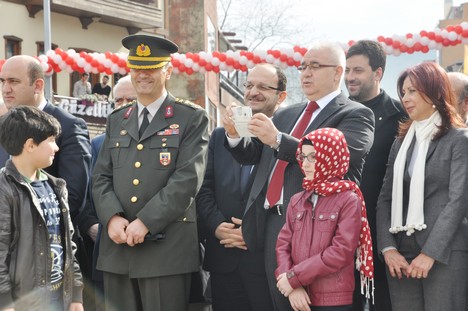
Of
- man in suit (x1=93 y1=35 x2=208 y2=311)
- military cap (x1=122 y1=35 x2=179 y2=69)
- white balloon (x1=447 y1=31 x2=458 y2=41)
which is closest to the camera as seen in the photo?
man in suit (x1=93 y1=35 x2=208 y2=311)

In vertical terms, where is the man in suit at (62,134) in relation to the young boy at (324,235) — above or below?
above

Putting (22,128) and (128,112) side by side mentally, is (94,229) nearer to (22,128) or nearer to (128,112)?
(128,112)

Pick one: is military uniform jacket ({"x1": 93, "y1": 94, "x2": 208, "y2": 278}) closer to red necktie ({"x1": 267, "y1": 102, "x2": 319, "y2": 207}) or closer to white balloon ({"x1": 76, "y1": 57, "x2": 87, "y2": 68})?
red necktie ({"x1": 267, "y1": 102, "x2": 319, "y2": 207})

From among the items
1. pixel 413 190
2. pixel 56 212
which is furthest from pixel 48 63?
pixel 413 190

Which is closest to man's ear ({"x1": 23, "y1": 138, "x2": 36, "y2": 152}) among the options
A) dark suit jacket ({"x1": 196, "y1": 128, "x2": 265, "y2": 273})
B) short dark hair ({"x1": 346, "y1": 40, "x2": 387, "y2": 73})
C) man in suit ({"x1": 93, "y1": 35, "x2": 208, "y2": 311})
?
man in suit ({"x1": 93, "y1": 35, "x2": 208, "y2": 311})

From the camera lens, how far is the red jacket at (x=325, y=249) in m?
3.86

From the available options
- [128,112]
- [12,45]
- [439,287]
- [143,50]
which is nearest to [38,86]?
[128,112]

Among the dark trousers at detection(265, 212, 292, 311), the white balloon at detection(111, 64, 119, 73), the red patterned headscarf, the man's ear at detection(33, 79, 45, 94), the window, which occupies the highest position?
the window

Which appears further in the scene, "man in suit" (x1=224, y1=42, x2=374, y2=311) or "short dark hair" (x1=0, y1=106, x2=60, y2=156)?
"man in suit" (x1=224, y1=42, x2=374, y2=311)

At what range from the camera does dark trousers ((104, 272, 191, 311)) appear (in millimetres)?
4430

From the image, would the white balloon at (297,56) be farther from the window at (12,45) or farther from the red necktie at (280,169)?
the window at (12,45)

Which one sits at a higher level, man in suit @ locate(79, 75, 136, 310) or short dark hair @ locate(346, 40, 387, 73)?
short dark hair @ locate(346, 40, 387, 73)

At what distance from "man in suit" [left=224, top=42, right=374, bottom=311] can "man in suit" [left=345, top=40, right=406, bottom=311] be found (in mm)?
546

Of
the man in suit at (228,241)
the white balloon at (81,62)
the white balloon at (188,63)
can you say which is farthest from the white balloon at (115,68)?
the man in suit at (228,241)
